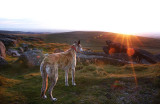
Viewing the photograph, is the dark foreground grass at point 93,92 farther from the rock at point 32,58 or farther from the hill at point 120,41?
the hill at point 120,41

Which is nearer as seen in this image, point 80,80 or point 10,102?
point 10,102

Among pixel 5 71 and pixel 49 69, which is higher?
pixel 49 69

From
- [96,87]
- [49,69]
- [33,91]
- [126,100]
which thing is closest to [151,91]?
[126,100]

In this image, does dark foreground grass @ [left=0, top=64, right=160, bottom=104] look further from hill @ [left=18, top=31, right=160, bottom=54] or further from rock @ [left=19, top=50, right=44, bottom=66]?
hill @ [left=18, top=31, right=160, bottom=54]

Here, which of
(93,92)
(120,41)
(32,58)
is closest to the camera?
(93,92)

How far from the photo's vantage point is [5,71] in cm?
1323

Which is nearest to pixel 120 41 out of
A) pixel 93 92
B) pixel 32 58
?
pixel 32 58

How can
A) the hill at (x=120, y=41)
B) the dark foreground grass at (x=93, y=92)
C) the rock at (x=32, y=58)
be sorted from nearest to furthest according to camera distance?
the dark foreground grass at (x=93, y=92), the rock at (x=32, y=58), the hill at (x=120, y=41)

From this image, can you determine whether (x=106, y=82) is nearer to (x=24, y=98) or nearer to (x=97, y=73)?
(x=97, y=73)

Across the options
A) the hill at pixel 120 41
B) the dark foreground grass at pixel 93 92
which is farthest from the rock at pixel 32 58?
the hill at pixel 120 41

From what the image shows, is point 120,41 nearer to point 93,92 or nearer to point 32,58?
point 32,58

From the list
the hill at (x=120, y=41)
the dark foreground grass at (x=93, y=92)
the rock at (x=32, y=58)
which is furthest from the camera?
the hill at (x=120, y=41)

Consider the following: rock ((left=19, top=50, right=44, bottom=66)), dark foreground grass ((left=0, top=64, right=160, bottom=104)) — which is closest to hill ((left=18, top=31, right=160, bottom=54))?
rock ((left=19, top=50, right=44, bottom=66))

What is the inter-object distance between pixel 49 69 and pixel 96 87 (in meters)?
3.99
